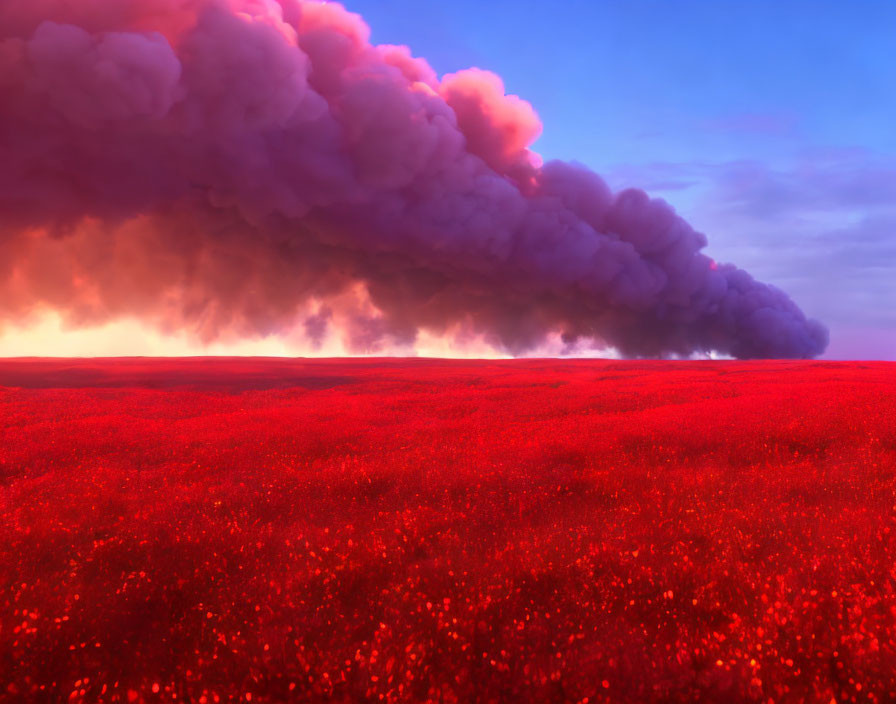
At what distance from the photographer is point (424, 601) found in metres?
6.39

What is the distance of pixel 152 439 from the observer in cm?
1509

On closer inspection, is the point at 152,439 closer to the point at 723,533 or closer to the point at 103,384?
the point at 723,533

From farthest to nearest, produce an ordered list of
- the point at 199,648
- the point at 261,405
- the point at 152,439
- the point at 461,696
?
the point at 261,405, the point at 152,439, the point at 199,648, the point at 461,696

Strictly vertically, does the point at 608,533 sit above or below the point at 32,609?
above

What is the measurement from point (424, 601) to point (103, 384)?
3250 cm

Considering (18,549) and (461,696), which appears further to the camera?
(18,549)

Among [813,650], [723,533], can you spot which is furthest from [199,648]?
[723,533]

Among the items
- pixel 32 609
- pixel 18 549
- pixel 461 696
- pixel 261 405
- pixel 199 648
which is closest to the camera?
pixel 461 696

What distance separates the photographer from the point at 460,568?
276 inches

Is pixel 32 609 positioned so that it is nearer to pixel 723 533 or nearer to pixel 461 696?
pixel 461 696

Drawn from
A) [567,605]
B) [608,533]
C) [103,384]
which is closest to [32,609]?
[567,605]

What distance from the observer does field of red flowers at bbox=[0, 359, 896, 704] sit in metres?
5.21

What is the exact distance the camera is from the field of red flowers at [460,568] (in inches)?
205

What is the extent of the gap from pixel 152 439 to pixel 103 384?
2114cm
